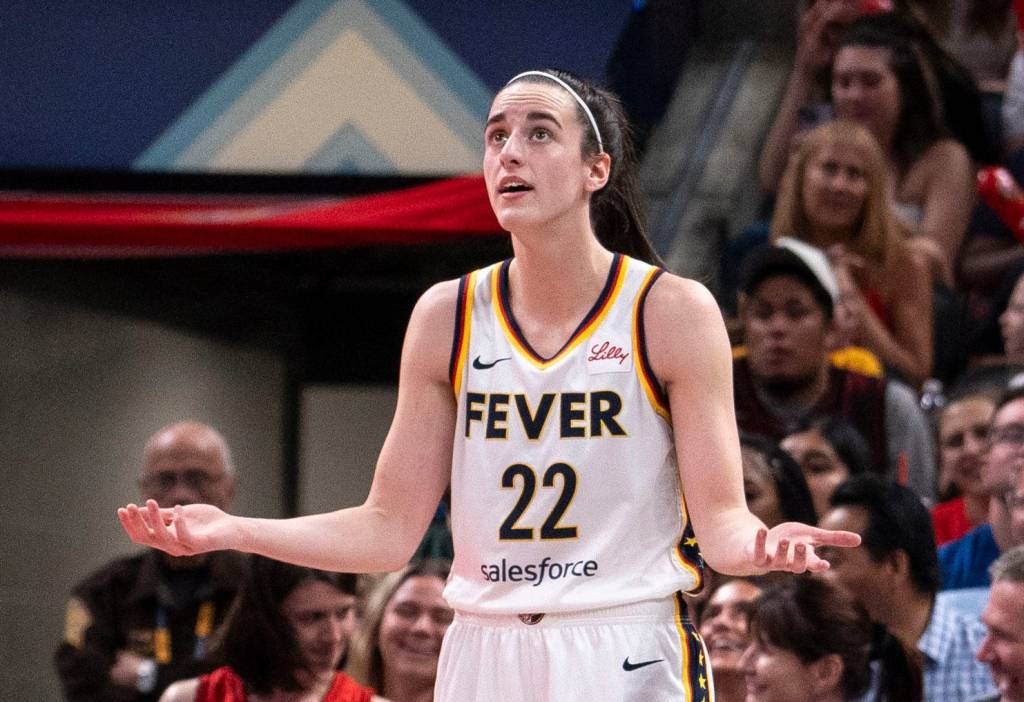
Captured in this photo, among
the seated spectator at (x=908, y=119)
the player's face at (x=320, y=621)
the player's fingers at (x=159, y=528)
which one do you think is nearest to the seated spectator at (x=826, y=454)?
the seated spectator at (x=908, y=119)

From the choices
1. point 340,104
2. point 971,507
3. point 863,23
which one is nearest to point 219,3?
point 340,104

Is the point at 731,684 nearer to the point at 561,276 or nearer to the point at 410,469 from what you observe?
the point at 410,469

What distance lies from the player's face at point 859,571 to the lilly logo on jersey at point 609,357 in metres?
2.53

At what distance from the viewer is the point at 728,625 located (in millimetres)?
5453

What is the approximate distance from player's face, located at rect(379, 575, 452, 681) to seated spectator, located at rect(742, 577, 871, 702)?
1.03 meters

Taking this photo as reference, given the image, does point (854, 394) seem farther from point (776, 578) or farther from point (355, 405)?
point (355, 405)

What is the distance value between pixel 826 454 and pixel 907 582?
74cm

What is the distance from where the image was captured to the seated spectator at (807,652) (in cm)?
516

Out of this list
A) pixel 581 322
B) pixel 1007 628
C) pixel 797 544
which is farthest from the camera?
pixel 1007 628

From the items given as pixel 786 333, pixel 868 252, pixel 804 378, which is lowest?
pixel 804 378

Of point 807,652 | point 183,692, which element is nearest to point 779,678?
point 807,652

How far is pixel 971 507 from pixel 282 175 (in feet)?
13.3

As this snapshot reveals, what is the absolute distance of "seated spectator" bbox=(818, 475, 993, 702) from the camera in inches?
222

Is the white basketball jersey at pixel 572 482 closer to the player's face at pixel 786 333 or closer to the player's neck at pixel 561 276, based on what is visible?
the player's neck at pixel 561 276
